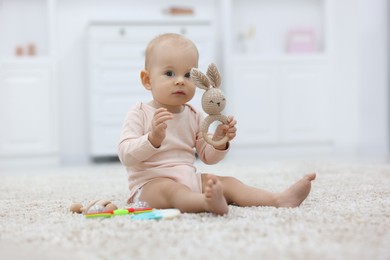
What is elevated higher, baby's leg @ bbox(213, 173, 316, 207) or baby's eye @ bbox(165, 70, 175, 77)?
baby's eye @ bbox(165, 70, 175, 77)

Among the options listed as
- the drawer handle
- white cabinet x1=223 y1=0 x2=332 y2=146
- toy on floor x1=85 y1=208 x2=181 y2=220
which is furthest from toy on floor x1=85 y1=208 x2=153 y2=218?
white cabinet x1=223 y1=0 x2=332 y2=146

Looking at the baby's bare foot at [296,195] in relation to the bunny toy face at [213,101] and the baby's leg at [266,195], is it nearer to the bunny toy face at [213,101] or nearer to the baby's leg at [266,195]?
the baby's leg at [266,195]

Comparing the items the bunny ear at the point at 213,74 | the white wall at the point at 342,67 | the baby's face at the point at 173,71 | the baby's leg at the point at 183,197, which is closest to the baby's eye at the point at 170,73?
the baby's face at the point at 173,71

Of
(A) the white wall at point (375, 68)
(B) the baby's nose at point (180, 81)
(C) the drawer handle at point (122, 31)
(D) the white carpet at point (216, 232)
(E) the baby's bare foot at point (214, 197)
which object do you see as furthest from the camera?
(A) the white wall at point (375, 68)

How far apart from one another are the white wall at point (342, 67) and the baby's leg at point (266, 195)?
2.47 meters

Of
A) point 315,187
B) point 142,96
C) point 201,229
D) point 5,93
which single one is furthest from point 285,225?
point 5,93

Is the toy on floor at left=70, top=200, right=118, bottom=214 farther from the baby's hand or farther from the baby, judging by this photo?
the baby's hand

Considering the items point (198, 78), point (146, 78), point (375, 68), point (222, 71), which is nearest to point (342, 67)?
point (375, 68)

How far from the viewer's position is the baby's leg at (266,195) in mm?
A: 1162

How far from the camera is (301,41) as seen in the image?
385cm

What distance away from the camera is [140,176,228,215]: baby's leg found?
3.37 feet

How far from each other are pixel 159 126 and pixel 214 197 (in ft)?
0.64

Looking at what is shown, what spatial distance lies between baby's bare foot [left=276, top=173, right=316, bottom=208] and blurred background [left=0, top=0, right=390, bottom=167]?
6.91 ft

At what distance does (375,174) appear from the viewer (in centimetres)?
191
